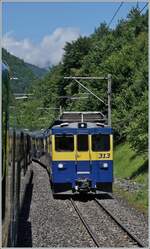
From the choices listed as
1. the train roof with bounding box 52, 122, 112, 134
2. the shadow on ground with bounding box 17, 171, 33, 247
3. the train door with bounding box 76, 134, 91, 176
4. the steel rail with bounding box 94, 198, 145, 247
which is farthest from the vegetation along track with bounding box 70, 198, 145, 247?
the train roof with bounding box 52, 122, 112, 134

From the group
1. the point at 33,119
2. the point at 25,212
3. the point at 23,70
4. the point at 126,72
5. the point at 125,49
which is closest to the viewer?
the point at 25,212

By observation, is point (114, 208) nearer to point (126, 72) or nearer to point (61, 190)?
point (61, 190)

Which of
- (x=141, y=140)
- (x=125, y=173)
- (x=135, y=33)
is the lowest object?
(x=125, y=173)

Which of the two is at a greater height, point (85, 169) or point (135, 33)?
point (135, 33)

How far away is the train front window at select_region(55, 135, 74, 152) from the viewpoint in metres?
19.2

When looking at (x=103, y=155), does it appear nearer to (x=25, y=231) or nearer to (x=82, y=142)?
(x=82, y=142)

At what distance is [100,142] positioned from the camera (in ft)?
63.1

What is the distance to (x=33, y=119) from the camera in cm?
8112

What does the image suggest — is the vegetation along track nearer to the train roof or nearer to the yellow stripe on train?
the yellow stripe on train

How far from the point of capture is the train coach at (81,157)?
19.1 metres

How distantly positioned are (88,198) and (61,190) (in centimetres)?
139

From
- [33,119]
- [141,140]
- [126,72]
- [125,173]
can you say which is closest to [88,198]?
[141,140]

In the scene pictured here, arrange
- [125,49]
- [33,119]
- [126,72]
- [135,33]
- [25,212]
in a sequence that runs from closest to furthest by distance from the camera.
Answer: [25,212], [126,72], [125,49], [135,33], [33,119]

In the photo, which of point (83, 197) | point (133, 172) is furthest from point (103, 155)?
point (133, 172)
